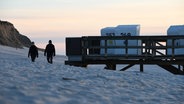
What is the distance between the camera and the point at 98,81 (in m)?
13.4

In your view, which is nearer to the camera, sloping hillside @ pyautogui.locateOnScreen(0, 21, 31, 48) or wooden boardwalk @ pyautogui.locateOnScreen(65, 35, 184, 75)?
wooden boardwalk @ pyautogui.locateOnScreen(65, 35, 184, 75)

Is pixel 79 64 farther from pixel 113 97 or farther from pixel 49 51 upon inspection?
pixel 113 97

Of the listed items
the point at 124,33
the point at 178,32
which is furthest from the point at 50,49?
the point at 178,32

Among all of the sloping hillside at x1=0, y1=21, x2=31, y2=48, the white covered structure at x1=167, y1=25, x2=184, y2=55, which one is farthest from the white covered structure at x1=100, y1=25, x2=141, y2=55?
the sloping hillside at x1=0, y1=21, x2=31, y2=48

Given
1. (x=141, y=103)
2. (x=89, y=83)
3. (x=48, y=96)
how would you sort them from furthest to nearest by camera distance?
(x=89, y=83) → (x=141, y=103) → (x=48, y=96)

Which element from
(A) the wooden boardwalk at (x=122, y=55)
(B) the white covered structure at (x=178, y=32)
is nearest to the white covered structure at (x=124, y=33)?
(B) the white covered structure at (x=178, y=32)

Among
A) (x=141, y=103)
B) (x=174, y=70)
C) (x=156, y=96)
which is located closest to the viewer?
(x=141, y=103)

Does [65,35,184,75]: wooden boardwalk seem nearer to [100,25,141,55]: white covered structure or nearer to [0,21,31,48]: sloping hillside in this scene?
[100,25,141,55]: white covered structure

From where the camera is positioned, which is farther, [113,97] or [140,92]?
[140,92]

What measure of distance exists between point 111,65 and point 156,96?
33.0ft

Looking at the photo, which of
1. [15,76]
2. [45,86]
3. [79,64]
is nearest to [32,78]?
[15,76]

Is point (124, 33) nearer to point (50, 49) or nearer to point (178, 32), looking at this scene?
point (178, 32)

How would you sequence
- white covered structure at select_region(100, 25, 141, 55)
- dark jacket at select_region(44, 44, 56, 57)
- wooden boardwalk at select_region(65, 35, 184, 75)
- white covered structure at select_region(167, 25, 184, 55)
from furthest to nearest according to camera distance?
white covered structure at select_region(100, 25, 141, 55) → white covered structure at select_region(167, 25, 184, 55) → dark jacket at select_region(44, 44, 56, 57) → wooden boardwalk at select_region(65, 35, 184, 75)

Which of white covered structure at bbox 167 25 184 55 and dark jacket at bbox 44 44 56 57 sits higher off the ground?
white covered structure at bbox 167 25 184 55
